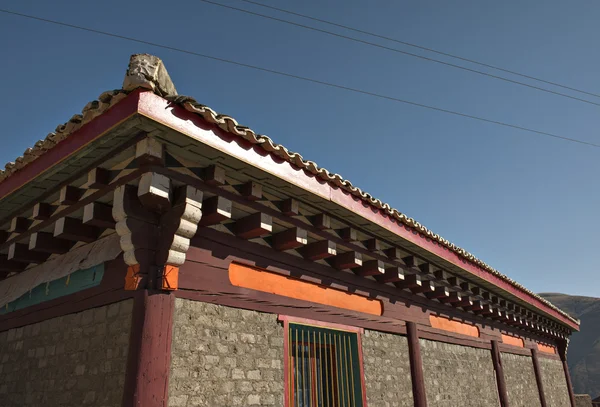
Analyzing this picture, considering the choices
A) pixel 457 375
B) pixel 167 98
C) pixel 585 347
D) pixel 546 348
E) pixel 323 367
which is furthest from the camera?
pixel 585 347

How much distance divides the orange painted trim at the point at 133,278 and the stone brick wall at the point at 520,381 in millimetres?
8815

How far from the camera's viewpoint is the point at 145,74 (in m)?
3.22

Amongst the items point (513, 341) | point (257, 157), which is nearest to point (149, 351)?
point (257, 157)

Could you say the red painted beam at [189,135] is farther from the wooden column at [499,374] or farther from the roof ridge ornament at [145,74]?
the wooden column at [499,374]

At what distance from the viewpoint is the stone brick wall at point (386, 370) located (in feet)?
19.2

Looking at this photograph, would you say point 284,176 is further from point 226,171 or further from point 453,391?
point 453,391

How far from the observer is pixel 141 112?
124 inches

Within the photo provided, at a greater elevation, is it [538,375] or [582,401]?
[538,375]

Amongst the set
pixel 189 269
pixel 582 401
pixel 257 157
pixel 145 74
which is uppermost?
pixel 145 74

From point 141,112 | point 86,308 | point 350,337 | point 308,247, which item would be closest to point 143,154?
point 141,112

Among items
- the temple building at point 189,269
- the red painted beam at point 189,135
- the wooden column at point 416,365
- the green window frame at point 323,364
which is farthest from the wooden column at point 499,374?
the red painted beam at point 189,135

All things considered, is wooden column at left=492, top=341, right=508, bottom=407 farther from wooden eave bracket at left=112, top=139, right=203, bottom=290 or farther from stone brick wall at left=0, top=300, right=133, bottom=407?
stone brick wall at left=0, top=300, right=133, bottom=407

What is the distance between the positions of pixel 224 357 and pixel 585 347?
81.6 meters

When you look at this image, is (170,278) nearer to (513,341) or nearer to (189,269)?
(189,269)
